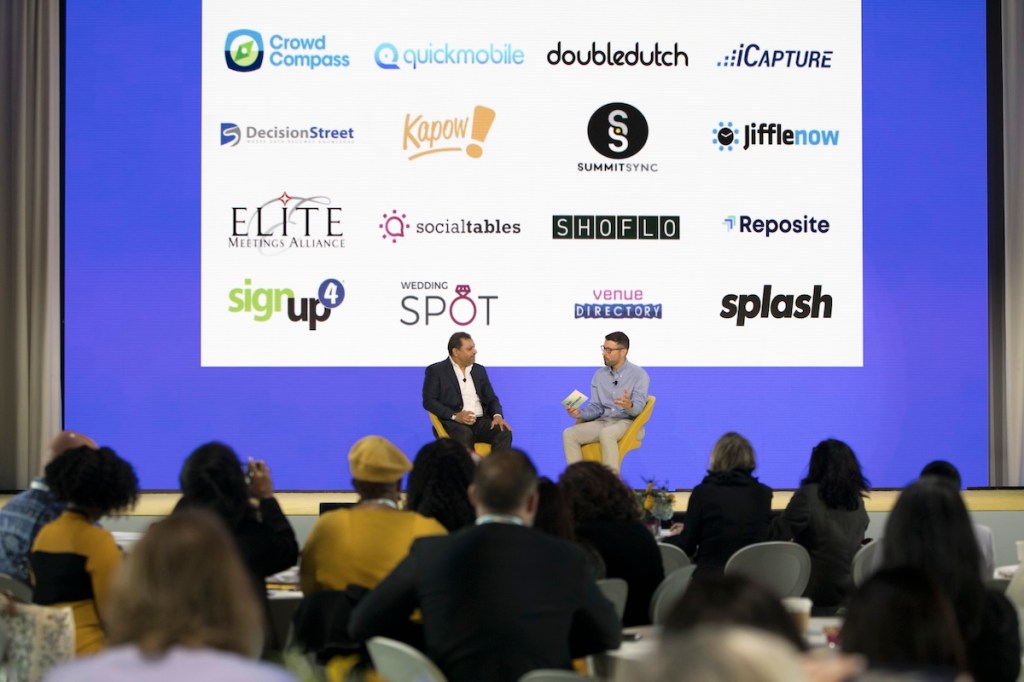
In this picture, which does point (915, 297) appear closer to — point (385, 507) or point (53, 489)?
point (385, 507)

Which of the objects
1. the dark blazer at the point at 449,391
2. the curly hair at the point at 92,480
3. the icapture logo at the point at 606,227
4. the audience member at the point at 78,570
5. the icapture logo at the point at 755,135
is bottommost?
the audience member at the point at 78,570

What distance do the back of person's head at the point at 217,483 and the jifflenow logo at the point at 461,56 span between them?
16.8 feet

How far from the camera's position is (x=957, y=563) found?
8.62 ft

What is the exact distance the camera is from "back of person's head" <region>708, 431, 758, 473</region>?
5012 mm

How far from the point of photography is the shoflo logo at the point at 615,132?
27.3ft

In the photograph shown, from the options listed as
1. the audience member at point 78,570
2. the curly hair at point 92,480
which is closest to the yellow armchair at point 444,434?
the curly hair at point 92,480

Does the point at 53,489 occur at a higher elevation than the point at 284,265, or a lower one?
lower

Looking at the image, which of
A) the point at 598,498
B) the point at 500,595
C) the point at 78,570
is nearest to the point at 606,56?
the point at 598,498

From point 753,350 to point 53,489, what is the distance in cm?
572

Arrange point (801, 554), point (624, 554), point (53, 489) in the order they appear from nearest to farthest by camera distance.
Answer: point (53, 489) → point (624, 554) → point (801, 554)

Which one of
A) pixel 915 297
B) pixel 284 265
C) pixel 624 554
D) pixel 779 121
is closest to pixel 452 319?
pixel 284 265

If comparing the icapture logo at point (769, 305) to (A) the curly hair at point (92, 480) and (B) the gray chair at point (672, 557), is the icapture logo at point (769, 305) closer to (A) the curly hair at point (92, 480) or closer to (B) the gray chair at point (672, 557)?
(B) the gray chair at point (672, 557)

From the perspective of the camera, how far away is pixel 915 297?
8.51 m

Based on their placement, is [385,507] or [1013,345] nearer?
[385,507]
